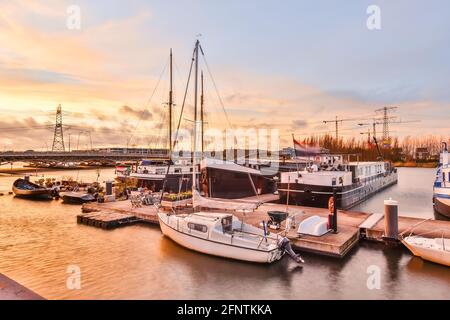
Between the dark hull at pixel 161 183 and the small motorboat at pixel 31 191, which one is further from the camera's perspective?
the dark hull at pixel 161 183

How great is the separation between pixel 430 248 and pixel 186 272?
12430 mm

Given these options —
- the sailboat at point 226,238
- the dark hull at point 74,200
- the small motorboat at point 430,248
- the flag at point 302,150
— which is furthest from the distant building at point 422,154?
A: the sailboat at point 226,238

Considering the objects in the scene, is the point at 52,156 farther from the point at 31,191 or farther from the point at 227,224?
the point at 227,224

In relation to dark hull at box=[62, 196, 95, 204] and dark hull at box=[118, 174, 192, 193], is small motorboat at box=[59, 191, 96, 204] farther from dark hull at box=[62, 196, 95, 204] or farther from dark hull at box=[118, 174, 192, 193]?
dark hull at box=[118, 174, 192, 193]

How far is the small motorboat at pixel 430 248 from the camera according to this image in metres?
13.7

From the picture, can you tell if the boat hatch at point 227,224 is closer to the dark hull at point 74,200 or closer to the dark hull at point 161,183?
the dark hull at point 74,200

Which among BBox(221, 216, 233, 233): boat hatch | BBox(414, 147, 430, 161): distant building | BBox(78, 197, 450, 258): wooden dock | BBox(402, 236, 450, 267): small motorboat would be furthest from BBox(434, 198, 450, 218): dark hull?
BBox(414, 147, 430, 161): distant building

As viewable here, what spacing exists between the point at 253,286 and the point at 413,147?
628 feet

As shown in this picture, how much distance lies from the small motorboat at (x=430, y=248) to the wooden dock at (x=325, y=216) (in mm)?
1919

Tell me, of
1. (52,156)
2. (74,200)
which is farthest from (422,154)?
(52,156)

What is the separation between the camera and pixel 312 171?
3075 centimetres

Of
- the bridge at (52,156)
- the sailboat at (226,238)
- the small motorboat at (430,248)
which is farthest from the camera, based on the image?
the bridge at (52,156)

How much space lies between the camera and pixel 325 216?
21719 millimetres
